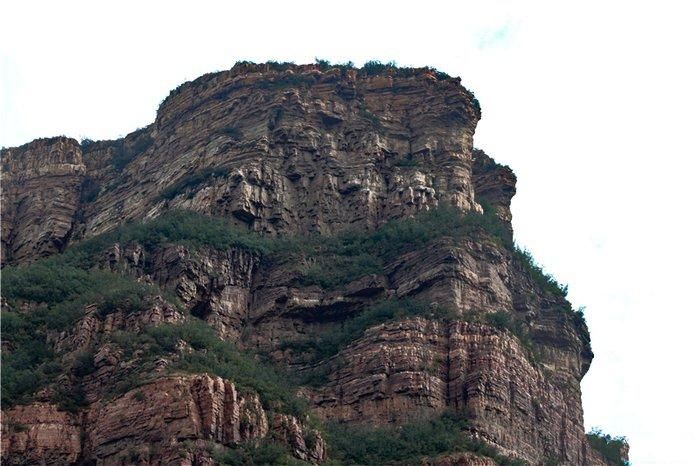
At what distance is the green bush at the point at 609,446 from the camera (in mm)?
96231

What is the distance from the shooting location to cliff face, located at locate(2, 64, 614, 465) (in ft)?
242

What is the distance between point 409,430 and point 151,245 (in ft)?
79.4

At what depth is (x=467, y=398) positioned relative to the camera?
80250 millimetres

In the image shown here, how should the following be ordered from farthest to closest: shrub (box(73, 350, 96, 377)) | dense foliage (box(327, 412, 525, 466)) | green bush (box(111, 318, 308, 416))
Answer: shrub (box(73, 350, 96, 377))
dense foliage (box(327, 412, 525, 466))
green bush (box(111, 318, 308, 416))

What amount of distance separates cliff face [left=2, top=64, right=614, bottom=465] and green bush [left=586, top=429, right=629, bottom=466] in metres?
4.59

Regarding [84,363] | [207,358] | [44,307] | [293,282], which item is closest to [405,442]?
[207,358]

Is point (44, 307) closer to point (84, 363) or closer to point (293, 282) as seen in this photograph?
point (84, 363)

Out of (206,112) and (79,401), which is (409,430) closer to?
(79,401)

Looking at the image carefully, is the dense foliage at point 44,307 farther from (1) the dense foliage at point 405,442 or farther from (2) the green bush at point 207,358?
(1) the dense foliage at point 405,442

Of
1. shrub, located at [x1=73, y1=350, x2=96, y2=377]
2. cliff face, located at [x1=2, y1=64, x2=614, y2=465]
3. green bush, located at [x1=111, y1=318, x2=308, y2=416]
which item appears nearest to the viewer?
cliff face, located at [x1=2, y1=64, x2=614, y2=465]

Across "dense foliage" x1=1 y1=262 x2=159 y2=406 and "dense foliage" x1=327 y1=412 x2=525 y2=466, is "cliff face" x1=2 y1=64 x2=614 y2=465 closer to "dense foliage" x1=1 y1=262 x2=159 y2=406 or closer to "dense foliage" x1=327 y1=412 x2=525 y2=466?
"dense foliage" x1=1 y1=262 x2=159 y2=406

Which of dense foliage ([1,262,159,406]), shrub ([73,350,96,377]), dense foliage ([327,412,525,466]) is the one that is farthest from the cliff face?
dense foliage ([327,412,525,466])

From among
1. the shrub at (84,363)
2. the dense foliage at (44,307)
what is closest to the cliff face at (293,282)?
the shrub at (84,363)

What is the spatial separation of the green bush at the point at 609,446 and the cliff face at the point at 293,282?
4.59 m
